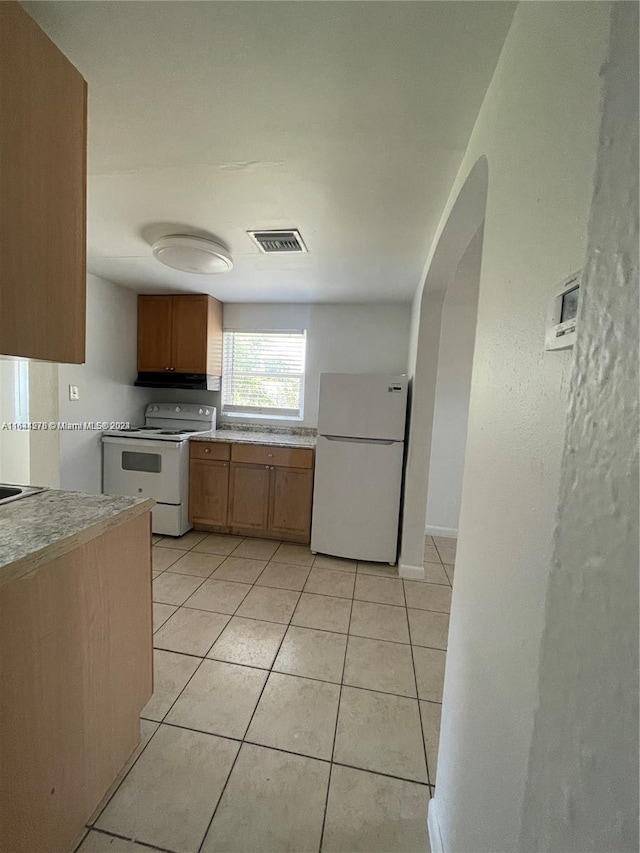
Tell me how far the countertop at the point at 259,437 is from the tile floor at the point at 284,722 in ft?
3.60

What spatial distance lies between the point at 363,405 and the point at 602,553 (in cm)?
246

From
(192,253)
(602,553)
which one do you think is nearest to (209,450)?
(192,253)

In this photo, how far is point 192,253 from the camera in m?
2.13

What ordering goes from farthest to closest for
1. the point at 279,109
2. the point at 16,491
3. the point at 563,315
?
the point at 16,491 < the point at 279,109 < the point at 563,315

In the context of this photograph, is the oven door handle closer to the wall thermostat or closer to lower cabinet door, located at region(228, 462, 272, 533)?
lower cabinet door, located at region(228, 462, 272, 533)

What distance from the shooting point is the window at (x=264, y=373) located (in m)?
3.68

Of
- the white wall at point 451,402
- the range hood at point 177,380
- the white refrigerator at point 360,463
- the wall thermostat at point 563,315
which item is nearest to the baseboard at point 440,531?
the white wall at point 451,402

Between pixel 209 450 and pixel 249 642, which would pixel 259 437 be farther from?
pixel 249 642

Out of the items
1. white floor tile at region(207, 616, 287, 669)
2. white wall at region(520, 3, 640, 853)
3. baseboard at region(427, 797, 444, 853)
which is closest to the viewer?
white wall at region(520, 3, 640, 853)

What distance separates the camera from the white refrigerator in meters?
2.73

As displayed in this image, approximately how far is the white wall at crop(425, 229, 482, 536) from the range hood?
2.13m

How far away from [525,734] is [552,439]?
449 millimetres

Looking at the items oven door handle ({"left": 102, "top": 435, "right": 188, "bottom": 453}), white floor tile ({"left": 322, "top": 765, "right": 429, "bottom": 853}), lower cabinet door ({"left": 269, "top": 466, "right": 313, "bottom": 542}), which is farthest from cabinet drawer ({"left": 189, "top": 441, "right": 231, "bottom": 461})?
white floor tile ({"left": 322, "top": 765, "right": 429, "bottom": 853})

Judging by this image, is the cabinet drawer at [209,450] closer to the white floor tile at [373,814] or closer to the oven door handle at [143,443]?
the oven door handle at [143,443]
